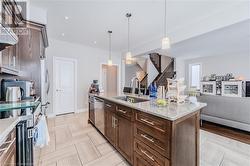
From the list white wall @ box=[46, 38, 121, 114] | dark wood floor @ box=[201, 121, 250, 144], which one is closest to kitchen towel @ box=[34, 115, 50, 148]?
white wall @ box=[46, 38, 121, 114]

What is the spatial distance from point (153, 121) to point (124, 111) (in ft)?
2.02

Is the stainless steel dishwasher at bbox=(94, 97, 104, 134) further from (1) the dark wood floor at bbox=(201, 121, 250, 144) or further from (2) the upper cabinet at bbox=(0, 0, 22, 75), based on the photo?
(1) the dark wood floor at bbox=(201, 121, 250, 144)

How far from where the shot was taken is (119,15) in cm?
298

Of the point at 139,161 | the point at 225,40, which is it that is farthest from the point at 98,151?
the point at 225,40

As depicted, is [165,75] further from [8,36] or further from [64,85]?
[8,36]

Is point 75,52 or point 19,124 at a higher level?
point 75,52

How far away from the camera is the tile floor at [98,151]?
1996 mm

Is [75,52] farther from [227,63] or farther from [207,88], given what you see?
[227,63]

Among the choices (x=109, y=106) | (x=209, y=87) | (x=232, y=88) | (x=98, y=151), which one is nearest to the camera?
(x=98, y=151)

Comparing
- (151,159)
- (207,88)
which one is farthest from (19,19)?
(207,88)

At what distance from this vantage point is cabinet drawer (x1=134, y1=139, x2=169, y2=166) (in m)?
1.34

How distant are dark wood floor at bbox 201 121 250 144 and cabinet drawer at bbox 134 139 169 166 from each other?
2.38 meters

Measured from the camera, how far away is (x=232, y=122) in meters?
3.09

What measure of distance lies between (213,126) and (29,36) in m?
4.75
